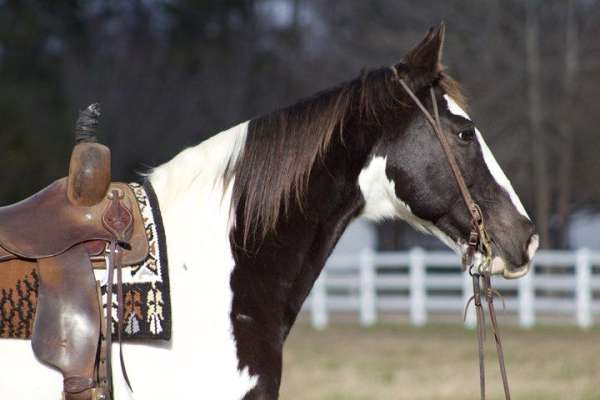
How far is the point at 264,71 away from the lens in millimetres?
23984

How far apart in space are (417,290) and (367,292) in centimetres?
82

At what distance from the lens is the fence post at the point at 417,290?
14.7m

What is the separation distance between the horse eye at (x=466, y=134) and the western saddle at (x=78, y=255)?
3.44 feet

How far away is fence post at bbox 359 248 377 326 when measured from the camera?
15.1 meters

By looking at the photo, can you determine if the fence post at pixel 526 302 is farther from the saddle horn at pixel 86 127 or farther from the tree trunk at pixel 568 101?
the saddle horn at pixel 86 127

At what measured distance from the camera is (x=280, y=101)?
22.8 m

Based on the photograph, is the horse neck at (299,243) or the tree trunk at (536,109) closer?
the horse neck at (299,243)

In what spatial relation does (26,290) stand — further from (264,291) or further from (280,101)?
(280,101)

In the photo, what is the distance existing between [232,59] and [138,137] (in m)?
3.20

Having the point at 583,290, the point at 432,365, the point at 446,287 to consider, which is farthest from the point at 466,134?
the point at 446,287

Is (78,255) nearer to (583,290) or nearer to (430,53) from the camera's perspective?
(430,53)

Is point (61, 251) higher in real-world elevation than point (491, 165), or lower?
lower

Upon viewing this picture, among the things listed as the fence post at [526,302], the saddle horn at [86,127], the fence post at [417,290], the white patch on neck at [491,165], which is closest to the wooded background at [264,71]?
the fence post at [417,290]

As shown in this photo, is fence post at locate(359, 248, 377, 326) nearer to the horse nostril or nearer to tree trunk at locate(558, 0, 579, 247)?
tree trunk at locate(558, 0, 579, 247)
